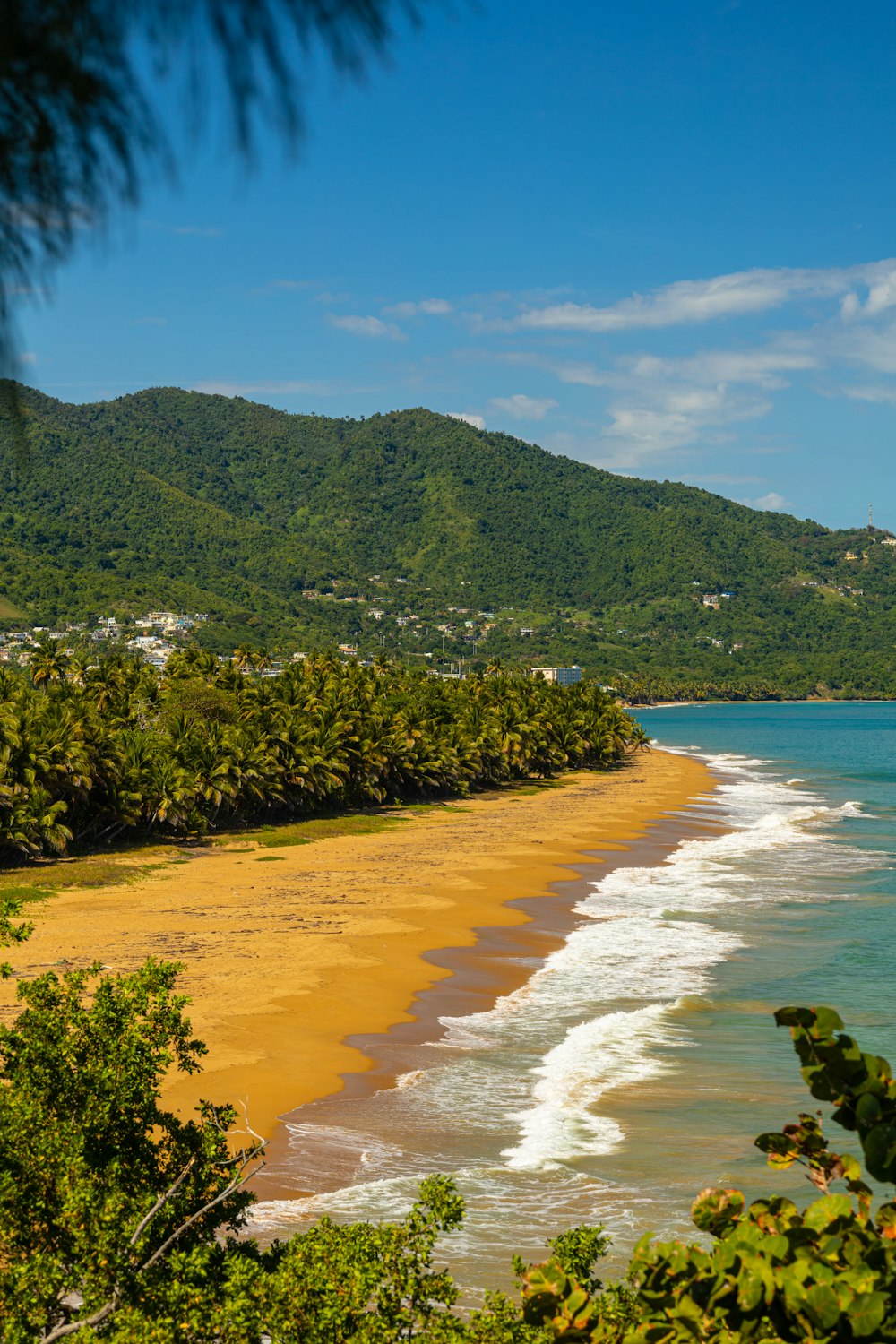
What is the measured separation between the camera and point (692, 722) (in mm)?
178625

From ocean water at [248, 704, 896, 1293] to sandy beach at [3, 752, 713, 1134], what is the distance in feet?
6.52

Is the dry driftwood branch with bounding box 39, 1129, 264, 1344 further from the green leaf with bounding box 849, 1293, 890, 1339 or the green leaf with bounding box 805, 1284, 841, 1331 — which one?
the green leaf with bounding box 849, 1293, 890, 1339

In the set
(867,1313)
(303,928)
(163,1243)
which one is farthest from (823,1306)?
(303,928)

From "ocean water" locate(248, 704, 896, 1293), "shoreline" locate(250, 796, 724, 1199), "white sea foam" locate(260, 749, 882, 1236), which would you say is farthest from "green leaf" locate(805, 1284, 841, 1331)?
"white sea foam" locate(260, 749, 882, 1236)

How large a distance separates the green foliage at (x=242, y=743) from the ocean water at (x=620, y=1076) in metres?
18.4

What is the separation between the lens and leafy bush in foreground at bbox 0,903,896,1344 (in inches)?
187

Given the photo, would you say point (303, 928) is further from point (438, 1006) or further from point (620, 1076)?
point (620, 1076)

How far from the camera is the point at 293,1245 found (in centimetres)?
807

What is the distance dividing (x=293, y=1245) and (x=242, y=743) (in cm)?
4303

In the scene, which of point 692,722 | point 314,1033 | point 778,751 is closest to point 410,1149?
point 314,1033

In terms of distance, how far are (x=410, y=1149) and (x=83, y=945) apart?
13850mm

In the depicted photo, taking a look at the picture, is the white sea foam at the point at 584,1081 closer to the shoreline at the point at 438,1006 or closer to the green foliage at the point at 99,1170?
the shoreline at the point at 438,1006

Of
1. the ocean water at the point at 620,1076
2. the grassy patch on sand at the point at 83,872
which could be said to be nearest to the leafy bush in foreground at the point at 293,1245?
the ocean water at the point at 620,1076

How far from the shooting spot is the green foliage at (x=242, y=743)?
4169cm
